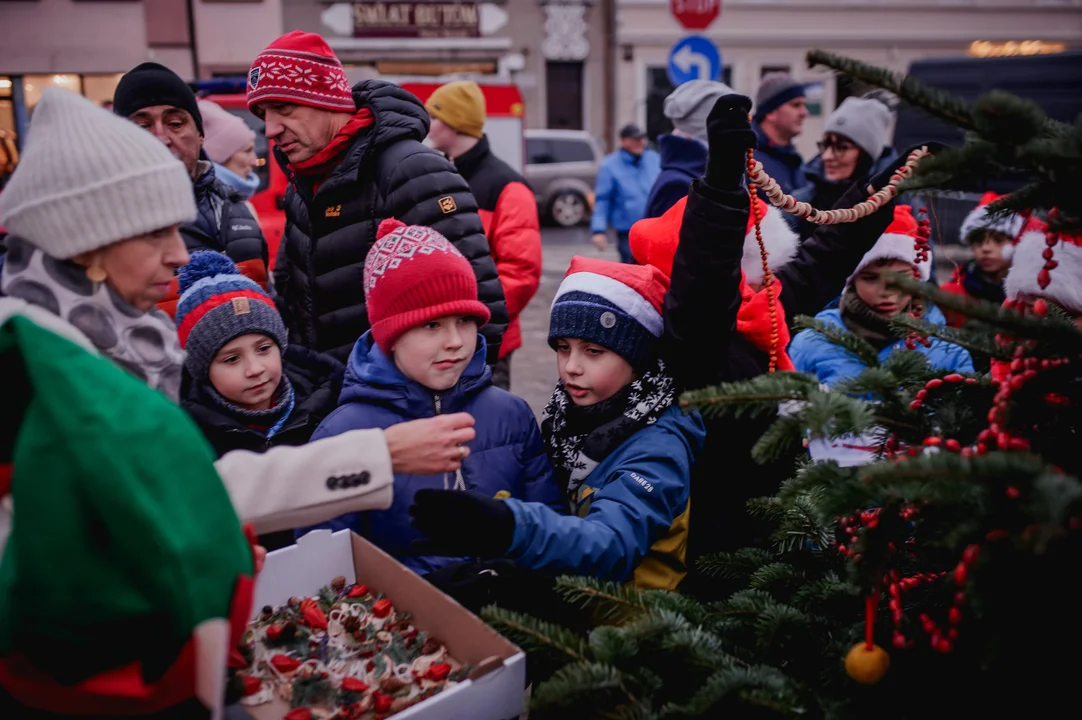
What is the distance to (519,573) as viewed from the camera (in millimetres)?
1983

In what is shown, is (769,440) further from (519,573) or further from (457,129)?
(457,129)

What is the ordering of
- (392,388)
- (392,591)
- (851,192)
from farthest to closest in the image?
(851,192)
(392,388)
(392,591)

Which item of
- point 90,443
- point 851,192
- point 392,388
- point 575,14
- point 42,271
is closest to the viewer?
point 90,443

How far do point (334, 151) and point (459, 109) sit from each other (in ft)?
6.15

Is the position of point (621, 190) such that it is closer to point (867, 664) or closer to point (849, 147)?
point (849, 147)

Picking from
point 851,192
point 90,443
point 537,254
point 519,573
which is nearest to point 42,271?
point 90,443

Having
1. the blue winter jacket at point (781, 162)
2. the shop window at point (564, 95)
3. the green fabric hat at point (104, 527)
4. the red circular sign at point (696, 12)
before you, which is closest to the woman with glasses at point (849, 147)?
the blue winter jacket at point (781, 162)

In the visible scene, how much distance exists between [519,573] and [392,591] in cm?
27

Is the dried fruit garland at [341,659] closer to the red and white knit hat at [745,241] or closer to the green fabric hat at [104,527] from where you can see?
the green fabric hat at [104,527]

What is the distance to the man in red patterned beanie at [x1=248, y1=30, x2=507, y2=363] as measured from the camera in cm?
301

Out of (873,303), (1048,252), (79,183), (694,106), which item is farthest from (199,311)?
(694,106)

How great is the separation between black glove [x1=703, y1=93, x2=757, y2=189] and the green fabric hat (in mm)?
1337

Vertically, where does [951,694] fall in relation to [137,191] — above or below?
below

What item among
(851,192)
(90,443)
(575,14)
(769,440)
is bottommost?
(769,440)
